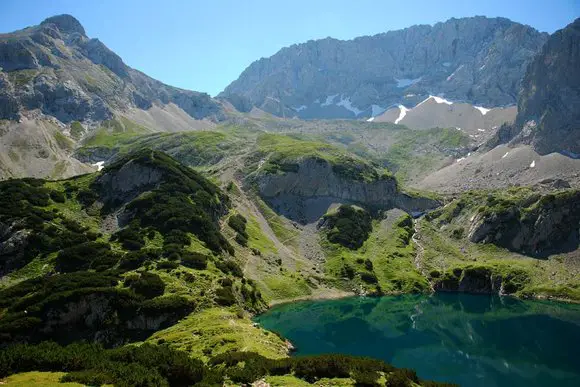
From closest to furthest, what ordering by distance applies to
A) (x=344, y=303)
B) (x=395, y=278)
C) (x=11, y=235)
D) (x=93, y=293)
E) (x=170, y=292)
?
1. (x=93, y=293)
2. (x=170, y=292)
3. (x=11, y=235)
4. (x=344, y=303)
5. (x=395, y=278)

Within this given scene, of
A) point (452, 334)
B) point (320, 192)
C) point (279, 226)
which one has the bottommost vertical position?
point (452, 334)

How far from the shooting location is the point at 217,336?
2189 inches

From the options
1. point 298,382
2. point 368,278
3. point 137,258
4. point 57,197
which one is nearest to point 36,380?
point 298,382

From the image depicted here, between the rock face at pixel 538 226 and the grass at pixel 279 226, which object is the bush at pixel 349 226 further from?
the rock face at pixel 538 226

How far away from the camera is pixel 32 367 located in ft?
103

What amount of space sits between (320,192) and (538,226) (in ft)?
252

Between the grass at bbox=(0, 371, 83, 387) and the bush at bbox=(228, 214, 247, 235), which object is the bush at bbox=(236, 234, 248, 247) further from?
the grass at bbox=(0, 371, 83, 387)

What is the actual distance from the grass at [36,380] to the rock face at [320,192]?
129 meters

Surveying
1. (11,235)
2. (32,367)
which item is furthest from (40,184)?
(32,367)

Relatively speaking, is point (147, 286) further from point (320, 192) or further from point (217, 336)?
point (320, 192)

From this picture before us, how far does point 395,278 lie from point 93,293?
279ft

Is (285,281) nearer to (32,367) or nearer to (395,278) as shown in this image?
(395,278)

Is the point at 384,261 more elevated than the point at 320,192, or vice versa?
the point at 320,192

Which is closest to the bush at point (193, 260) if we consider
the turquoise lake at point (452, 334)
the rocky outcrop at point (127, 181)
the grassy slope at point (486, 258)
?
the turquoise lake at point (452, 334)
